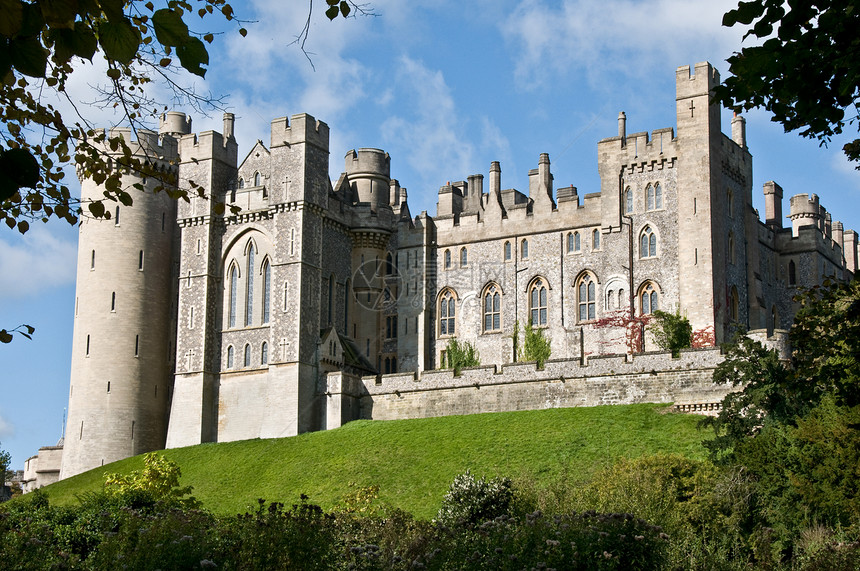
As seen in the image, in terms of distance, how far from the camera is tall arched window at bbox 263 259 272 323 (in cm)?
4781

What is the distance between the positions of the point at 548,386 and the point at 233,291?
14.5m

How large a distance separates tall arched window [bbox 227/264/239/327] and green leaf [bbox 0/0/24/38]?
1693 inches

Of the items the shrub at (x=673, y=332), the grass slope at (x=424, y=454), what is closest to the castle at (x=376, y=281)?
Answer: the shrub at (x=673, y=332)

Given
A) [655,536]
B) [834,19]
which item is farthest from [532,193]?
[834,19]

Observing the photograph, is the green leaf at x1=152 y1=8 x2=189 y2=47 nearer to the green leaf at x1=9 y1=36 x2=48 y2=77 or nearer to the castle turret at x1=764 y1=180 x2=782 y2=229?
the green leaf at x1=9 y1=36 x2=48 y2=77

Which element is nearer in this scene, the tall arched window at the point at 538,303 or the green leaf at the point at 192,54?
the green leaf at the point at 192,54

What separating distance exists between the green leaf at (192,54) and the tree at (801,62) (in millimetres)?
4793

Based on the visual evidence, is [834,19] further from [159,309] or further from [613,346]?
[159,309]

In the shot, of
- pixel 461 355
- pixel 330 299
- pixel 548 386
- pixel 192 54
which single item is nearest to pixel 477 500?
pixel 548 386

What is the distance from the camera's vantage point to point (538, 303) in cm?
4825

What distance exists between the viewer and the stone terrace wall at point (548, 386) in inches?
1553

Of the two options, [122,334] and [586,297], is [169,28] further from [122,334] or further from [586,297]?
[122,334]

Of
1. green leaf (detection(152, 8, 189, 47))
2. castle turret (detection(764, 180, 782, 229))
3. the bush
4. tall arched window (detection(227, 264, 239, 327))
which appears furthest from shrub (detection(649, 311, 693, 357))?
green leaf (detection(152, 8, 189, 47))

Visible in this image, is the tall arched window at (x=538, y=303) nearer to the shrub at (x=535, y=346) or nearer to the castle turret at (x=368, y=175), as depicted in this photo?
the shrub at (x=535, y=346)
